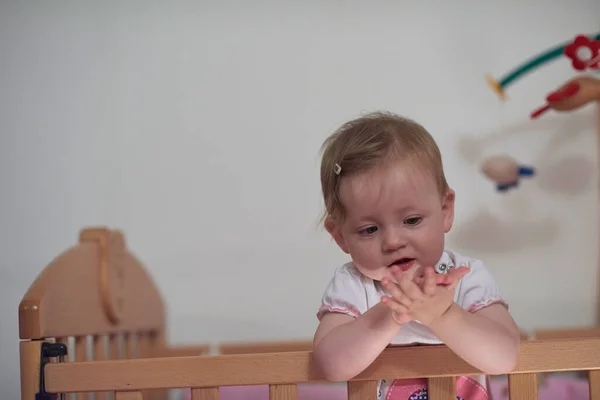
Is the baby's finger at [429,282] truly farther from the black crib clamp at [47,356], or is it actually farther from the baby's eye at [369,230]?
the black crib clamp at [47,356]

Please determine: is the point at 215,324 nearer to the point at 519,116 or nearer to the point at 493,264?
the point at 493,264

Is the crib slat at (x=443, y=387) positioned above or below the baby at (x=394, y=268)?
below

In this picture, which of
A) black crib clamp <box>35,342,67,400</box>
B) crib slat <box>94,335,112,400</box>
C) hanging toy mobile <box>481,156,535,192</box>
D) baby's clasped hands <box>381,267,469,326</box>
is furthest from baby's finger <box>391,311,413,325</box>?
hanging toy mobile <box>481,156,535,192</box>

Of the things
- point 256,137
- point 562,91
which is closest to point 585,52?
point 562,91

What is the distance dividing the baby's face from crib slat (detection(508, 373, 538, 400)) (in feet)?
0.54

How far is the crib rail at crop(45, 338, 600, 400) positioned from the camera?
908 mm

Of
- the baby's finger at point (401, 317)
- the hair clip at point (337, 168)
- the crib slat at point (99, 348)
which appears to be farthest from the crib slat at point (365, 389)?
the crib slat at point (99, 348)

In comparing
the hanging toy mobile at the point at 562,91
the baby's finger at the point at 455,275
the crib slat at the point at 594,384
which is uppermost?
the hanging toy mobile at the point at 562,91

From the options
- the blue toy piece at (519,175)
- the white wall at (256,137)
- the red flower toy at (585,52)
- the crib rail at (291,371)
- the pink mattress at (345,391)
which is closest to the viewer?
the crib rail at (291,371)

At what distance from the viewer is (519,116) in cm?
186

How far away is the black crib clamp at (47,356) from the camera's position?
1000mm

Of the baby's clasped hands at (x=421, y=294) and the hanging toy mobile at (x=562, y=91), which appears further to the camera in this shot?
the hanging toy mobile at (x=562, y=91)

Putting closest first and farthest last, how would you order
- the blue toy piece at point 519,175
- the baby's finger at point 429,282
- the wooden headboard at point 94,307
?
1. the baby's finger at point 429,282
2. the wooden headboard at point 94,307
3. the blue toy piece at point 519,175

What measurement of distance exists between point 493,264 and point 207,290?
2.20ft
